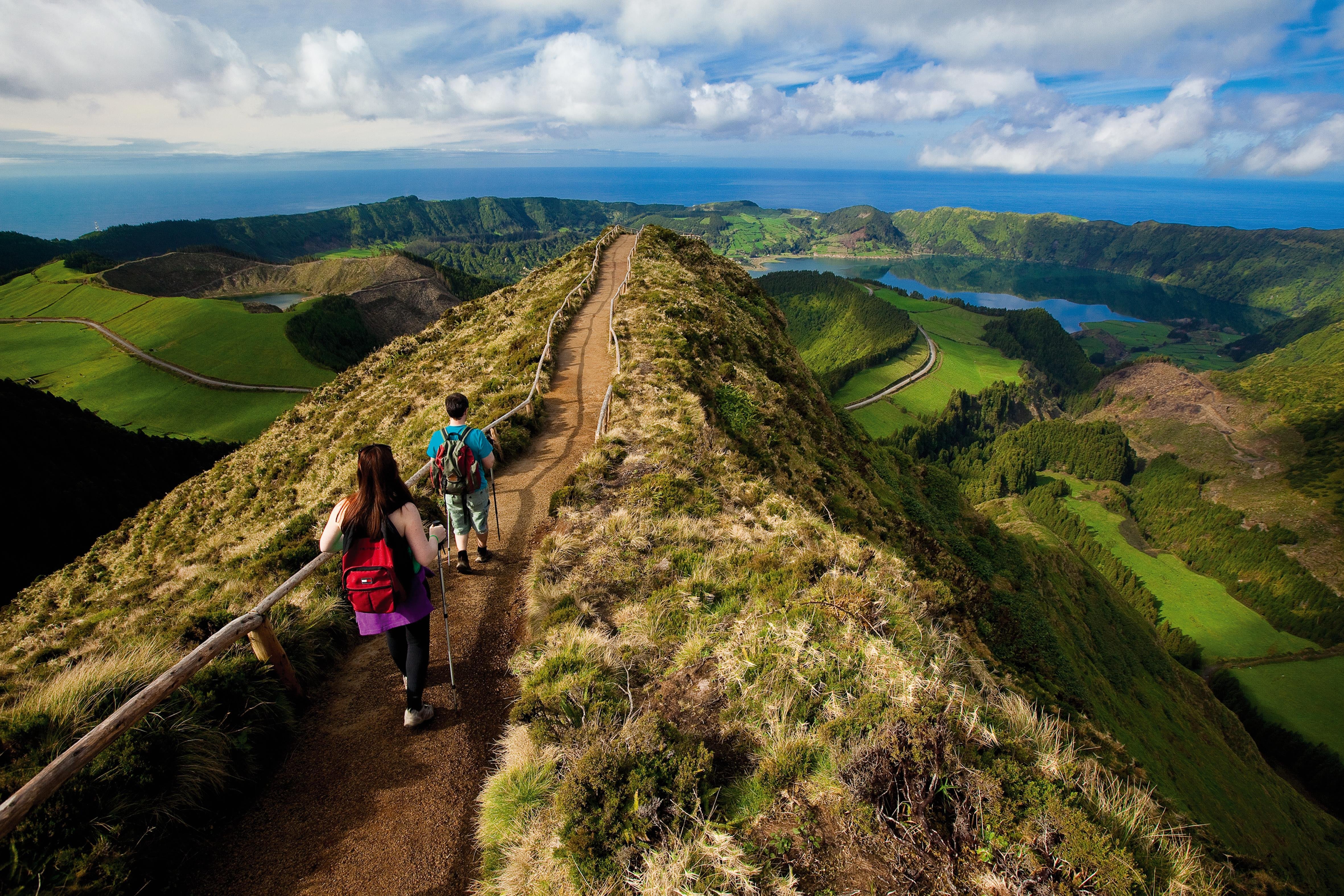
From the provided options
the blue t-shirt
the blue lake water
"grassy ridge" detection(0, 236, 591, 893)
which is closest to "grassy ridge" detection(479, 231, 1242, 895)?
the blue t-shirt

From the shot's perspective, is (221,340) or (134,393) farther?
(221,340)

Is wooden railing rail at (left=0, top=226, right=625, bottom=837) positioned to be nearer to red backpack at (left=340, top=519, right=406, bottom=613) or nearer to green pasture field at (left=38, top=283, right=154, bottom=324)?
red backpack at (left=340, top=519, right=406, bottom=613)

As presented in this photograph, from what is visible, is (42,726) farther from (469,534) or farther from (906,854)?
(906,854)

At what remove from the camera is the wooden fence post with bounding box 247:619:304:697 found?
5875mm

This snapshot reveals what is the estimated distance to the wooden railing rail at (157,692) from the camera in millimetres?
3510

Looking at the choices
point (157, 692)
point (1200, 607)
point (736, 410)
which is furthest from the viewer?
point (1200, 607)

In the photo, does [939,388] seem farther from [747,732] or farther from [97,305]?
[97,305]

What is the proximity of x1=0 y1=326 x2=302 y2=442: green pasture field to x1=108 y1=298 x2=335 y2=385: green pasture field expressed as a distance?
4014 mm

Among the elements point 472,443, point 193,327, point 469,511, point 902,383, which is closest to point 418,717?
point 469,511

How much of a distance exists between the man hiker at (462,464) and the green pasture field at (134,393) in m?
64.5

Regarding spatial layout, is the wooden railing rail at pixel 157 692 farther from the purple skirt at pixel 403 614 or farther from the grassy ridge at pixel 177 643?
the purple skirt at pixel 403 614

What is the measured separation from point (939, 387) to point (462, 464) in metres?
184

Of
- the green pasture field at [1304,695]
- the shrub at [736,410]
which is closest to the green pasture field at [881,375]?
the green pasture field at [1304,695]

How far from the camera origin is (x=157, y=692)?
452 cm
